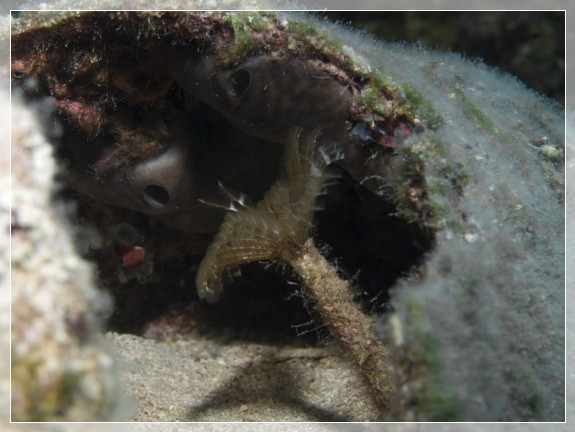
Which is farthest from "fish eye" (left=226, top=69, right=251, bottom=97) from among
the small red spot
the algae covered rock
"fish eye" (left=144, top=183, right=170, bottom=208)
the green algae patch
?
the small red spot

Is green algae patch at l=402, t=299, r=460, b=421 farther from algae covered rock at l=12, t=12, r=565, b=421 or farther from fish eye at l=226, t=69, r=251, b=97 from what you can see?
fish eye at l=226, t=69, r=251, b=97

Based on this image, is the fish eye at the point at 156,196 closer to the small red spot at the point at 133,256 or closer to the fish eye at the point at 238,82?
the small red spot at the point at 133,256

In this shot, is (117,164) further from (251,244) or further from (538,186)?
(538,186)

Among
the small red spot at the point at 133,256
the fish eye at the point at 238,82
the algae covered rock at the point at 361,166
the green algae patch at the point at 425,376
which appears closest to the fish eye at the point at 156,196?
the algae covered rock at the point at 361,166

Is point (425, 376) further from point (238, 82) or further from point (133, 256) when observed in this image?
point (133, 256)

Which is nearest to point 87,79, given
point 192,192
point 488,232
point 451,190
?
point 192,192
